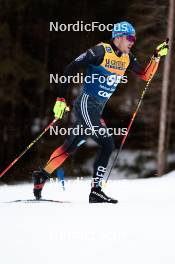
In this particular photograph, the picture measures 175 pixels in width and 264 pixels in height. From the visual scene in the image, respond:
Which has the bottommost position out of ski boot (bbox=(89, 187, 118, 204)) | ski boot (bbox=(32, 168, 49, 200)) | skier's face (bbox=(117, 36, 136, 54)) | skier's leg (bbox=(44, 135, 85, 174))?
ski boot (bbox=(89, 187, 118, 204))

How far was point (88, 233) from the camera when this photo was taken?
12.8ft

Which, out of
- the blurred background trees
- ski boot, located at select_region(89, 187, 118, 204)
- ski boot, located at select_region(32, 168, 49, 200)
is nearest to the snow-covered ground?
ski boot, located at select_region(89, 187, 118, 204)

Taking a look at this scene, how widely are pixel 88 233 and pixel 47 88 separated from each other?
14454mm

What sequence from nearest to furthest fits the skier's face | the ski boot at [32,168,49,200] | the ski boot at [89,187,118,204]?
the skier's face < the ski boot at [89,187,118,204] < the ski boot at [32,168,49,200]

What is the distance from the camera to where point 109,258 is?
131 inches

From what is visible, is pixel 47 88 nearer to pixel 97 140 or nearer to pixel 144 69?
pixel 144 69

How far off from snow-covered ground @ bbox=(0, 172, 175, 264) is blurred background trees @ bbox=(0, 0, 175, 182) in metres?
9.83

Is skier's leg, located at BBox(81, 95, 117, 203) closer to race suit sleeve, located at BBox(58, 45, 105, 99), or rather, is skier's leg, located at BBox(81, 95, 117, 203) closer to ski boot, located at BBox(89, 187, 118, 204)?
ski boot, located at BBox(89, 187, 118, 204)

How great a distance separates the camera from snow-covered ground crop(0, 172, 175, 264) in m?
3.36

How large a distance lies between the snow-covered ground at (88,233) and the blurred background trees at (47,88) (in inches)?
387

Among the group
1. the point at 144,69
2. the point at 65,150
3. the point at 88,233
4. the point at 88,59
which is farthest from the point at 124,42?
the point at 88,233

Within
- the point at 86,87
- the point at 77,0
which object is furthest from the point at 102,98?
the point at 77,0

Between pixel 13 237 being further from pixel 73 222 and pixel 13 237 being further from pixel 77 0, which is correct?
pixel 77 0

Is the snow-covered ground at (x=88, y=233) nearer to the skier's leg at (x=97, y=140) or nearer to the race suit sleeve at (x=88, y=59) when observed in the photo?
the skier's leg at (x=97, y=140)
